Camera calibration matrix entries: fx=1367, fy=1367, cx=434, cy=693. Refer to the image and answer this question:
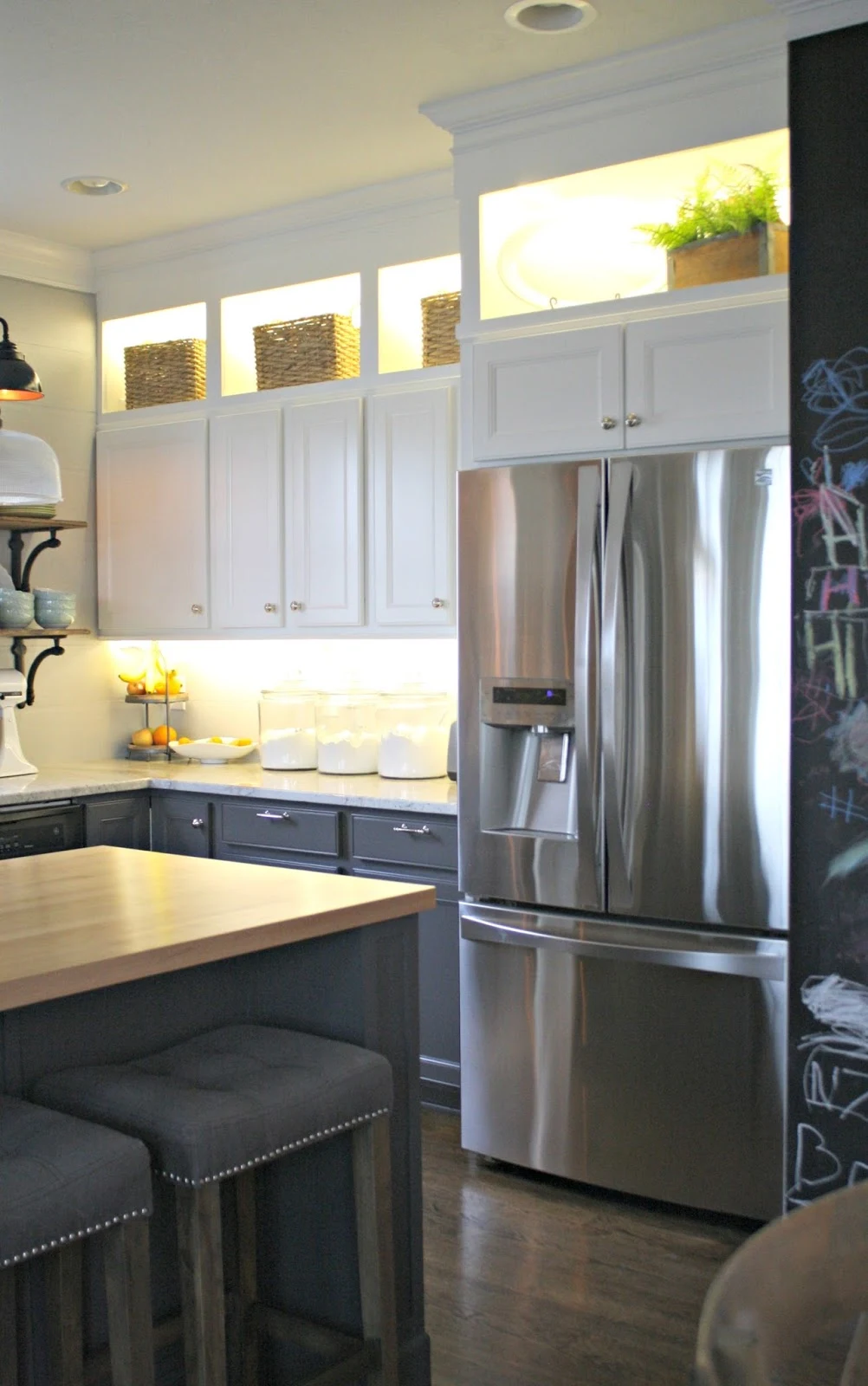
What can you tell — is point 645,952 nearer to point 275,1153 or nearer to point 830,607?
point 830,607

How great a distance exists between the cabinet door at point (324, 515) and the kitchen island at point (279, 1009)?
203cm

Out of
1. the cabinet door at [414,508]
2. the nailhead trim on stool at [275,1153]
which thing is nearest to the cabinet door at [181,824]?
the cabinet door at [414,508]

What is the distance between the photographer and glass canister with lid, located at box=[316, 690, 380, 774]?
178 inches

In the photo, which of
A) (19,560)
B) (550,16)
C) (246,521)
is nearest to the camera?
(550,16)

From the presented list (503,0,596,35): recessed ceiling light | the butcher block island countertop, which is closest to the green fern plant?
(503,0,596,35): recessed ceiling light

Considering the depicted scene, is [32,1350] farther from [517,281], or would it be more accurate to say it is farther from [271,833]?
[517,281]

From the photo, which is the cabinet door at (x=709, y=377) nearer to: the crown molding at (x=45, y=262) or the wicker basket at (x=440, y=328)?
the wicker basket at (x=440, y=328)

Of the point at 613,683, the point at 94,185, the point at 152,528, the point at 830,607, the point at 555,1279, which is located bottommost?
the point at 555,1279

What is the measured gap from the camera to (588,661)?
3297 mm

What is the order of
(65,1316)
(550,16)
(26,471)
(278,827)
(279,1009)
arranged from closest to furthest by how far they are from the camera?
(65,1316), (279,1009), (26,471), (550,16), (278,827)

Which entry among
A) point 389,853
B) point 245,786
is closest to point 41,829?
point 245,786

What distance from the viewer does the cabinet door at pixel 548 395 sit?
3.49 meters

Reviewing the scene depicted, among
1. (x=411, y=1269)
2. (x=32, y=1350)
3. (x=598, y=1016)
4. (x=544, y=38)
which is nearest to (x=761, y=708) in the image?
(x=598, y=1016)

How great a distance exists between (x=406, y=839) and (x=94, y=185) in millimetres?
2293
